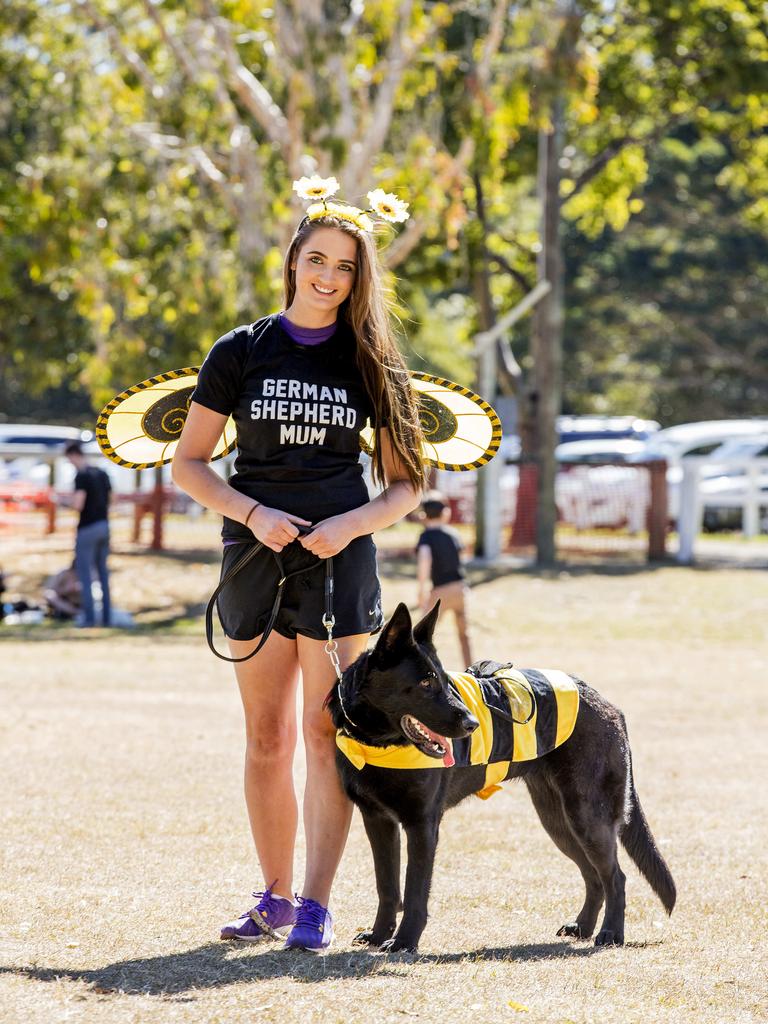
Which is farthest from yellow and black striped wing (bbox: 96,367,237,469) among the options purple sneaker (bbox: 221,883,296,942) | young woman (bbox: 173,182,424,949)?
purple sneaker (bbox: 221,883,296,942)

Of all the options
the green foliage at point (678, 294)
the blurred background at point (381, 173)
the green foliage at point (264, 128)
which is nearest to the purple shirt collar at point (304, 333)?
the blurred background at point (381, 173)

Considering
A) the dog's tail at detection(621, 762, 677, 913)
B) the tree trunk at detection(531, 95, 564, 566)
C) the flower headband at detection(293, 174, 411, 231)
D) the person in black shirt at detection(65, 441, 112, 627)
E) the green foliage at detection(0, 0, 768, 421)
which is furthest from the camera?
the tree trunk at detection(531, 95, 564, 566)

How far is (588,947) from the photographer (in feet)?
16.3

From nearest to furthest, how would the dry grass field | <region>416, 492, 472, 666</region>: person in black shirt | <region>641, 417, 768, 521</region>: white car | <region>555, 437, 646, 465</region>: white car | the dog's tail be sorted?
the dry grass field < the dog's tail < <region>416, 492, 472, 666</region>: person in black shirt < <region>641, 417, 768, 521</region>: white car < <region>555, 437, 646, 465</region>: white car

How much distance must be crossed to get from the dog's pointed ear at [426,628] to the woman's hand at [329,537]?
34 cm

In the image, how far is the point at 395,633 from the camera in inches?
174

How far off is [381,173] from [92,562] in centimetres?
604

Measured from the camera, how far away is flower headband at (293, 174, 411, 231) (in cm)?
475

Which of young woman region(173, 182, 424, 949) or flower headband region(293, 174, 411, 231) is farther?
flower headband region(293, 174, 411, 231)

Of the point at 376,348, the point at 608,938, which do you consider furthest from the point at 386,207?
the point at 608,938

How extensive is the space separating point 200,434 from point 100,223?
557 inches

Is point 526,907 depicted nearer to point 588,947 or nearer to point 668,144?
point 588,947

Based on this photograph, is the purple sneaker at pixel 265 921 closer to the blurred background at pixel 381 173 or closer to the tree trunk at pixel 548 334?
the blurred background at pixel 381 173

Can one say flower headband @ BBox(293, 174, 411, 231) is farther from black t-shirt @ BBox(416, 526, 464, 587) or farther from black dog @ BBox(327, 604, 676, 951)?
black t-shirt @ BBox(416, 526, 464, 587)
